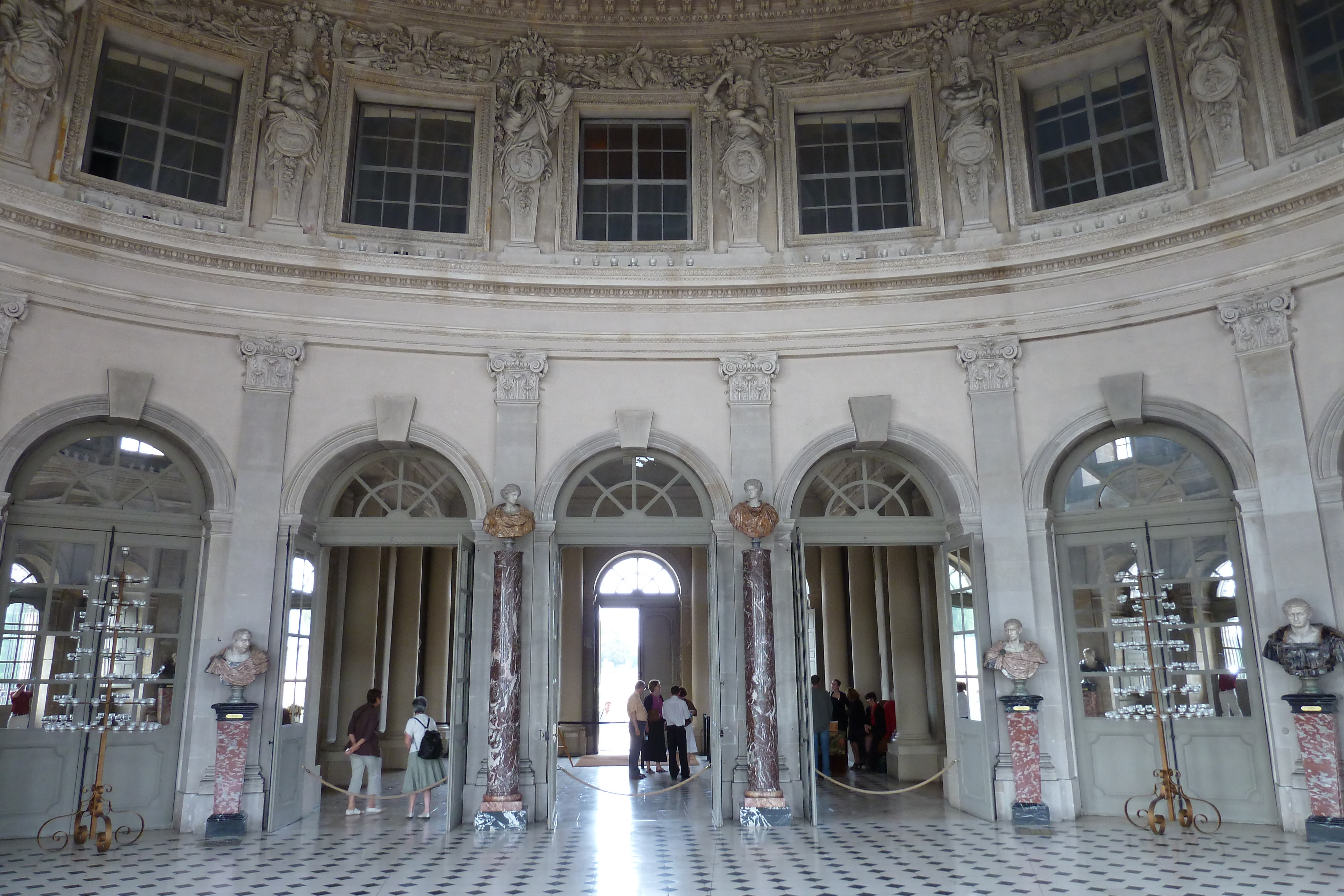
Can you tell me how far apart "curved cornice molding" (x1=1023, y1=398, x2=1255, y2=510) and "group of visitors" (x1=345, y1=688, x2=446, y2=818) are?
6.51 metres

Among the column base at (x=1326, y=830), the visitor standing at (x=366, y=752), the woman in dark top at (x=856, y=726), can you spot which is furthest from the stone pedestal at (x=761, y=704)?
the woman in dark top at (x=856, y=726)

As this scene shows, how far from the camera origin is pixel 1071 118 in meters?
11.3

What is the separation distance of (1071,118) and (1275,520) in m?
4.89

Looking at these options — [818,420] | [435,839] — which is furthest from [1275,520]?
[435,839]

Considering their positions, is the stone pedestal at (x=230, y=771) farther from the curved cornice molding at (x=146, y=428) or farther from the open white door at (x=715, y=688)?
the open white door at (x=715, y=688)

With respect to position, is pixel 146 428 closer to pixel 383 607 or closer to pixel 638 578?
pixel 383 607

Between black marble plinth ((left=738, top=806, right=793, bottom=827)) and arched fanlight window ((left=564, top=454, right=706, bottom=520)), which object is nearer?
black marble plinth ((left=738, top=806, right=793, bottom=827))

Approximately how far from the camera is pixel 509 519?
9992 millimetres

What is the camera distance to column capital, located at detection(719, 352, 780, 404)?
1095 cm

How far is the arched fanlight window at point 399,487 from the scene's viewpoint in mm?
10898

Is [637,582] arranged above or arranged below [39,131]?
below

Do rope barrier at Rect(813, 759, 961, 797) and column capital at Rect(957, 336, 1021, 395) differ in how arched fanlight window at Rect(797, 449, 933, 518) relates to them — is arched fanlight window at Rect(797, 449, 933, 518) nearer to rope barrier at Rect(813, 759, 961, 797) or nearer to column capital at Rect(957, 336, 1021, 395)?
column capital at Rect(957, 336, 1021, 395)

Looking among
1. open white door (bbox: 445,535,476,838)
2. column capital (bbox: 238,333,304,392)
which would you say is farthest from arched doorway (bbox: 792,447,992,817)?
column capital (bbox: 238,333,304,392)

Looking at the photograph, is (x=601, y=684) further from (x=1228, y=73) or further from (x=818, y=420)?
(x=1228, y=73)
